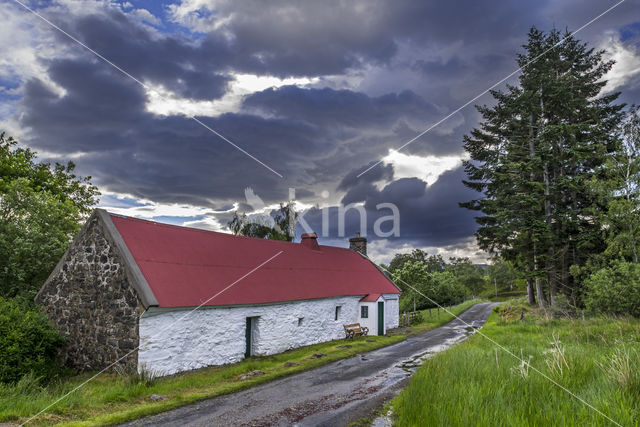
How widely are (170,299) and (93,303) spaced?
136 inches

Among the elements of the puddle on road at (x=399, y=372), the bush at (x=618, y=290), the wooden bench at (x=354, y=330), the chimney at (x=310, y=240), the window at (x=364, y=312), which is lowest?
the wooden bench at (x=354, y=330)

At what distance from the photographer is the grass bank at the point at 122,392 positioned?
8.89 metres

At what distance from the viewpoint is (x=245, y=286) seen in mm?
18266

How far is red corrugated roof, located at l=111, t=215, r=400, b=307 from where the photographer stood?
15.2 meters

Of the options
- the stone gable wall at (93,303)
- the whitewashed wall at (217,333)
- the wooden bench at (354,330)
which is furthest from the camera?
the wooden bench at (354,330)

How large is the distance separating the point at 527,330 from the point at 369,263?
1588 centimetres

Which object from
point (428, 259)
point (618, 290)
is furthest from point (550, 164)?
point (428, 259)

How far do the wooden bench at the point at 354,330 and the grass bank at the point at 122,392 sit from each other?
8.20 meters

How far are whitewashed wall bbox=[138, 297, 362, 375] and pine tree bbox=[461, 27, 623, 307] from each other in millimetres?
17713

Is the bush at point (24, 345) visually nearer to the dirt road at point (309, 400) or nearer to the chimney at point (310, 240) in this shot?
the dirt road at point (309, 400)

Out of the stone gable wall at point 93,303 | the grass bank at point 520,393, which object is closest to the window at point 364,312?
the grass bank at point 520,393

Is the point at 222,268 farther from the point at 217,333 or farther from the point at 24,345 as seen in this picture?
the point at 24,345

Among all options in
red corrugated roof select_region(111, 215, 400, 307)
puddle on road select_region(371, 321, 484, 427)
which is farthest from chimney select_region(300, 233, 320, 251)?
puddle on road select_region(371, 321, 484, 427)

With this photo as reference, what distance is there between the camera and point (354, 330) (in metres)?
24.9
